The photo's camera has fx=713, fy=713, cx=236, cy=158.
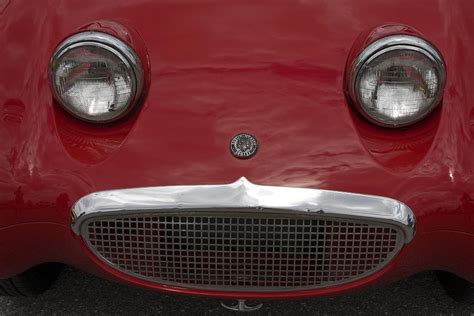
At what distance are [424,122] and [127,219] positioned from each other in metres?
0.87

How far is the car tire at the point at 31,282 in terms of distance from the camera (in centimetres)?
238

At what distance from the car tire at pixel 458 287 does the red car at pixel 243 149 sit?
0.40 meters

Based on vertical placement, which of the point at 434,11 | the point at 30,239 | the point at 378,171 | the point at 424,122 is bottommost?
the point at 30,239

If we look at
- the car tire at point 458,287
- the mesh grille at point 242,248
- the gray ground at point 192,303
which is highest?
the mesh grille at point 242,248

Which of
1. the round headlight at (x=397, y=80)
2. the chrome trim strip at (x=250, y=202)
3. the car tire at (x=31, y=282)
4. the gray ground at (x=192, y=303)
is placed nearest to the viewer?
the chrome trim strip at (x=250, y=202)

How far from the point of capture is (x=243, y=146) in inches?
74.9

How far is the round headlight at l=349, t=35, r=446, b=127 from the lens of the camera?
76.6 inches

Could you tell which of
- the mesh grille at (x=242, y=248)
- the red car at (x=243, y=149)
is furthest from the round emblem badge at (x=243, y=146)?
the mesh grille at (x=242, y=248)

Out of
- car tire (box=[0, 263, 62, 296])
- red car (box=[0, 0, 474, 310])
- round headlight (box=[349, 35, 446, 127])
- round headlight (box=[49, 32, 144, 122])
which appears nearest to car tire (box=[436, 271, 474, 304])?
red car (box=[0, 0, 474, 310])

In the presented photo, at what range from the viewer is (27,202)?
1.92 m

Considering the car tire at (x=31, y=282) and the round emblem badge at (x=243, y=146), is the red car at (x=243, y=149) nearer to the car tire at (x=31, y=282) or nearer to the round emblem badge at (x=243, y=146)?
the round emblem badge at (x=243, y=146)

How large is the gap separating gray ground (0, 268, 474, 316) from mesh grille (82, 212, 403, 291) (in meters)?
0.58

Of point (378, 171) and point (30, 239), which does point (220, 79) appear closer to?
point (378, 171)

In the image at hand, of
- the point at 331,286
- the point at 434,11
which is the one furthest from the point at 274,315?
the point at 434,11
